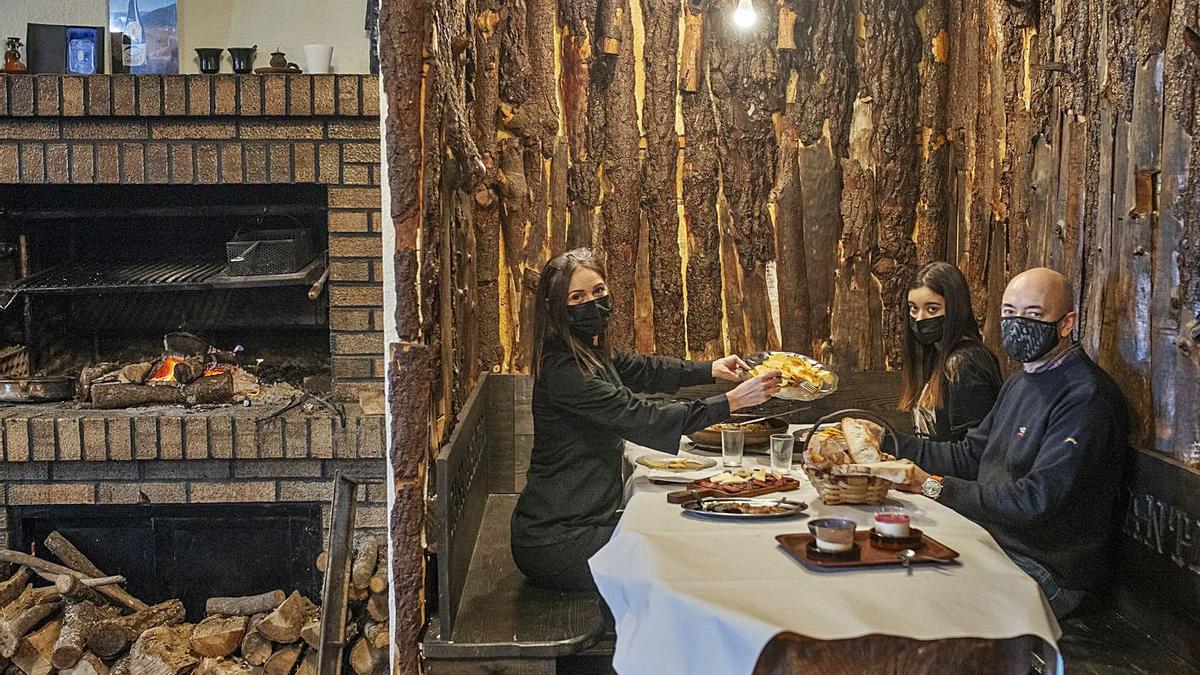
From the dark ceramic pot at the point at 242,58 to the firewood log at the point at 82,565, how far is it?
207 centimetres

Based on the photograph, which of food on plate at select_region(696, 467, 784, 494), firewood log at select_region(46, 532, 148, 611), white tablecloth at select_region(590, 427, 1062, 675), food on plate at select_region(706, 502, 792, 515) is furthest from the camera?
firewood log at select_region(46, 532, 148, 611)

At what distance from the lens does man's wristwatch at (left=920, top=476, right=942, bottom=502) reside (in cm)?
262

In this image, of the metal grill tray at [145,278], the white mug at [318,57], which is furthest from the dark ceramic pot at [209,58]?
the metal grill tray at [145,278]

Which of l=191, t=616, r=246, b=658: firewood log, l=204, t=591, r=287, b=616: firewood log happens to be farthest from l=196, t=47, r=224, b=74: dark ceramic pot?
l=191, t=616, r=246, b=658: firewood log

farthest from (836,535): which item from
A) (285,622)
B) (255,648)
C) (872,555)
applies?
(255,648)

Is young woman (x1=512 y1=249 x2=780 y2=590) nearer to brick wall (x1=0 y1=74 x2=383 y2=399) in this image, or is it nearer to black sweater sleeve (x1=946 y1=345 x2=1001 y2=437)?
black sweater sleeve (x1=946 y1=345 x2=1001 y2=437)

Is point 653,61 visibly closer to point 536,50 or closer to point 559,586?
point 536,50

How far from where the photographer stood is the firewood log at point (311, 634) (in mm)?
3750

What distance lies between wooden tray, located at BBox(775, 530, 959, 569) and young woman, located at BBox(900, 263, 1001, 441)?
1.23 metres

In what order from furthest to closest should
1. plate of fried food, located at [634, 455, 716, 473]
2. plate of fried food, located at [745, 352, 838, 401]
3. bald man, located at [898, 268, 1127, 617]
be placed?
plate of fried food, located at [745, 352, 838, 401]
plate of fried food, located at [634, 455, 716, 473]
bald man, located at [898, 268, 1127, 617]

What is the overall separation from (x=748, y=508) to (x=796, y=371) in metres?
1.03

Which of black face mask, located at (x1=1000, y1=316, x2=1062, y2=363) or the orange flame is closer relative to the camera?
black face mask, located at (x1=1000, y1=316, x2=1062, y2=363)

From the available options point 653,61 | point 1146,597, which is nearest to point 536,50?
point 653,61

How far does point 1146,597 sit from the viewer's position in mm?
2781
